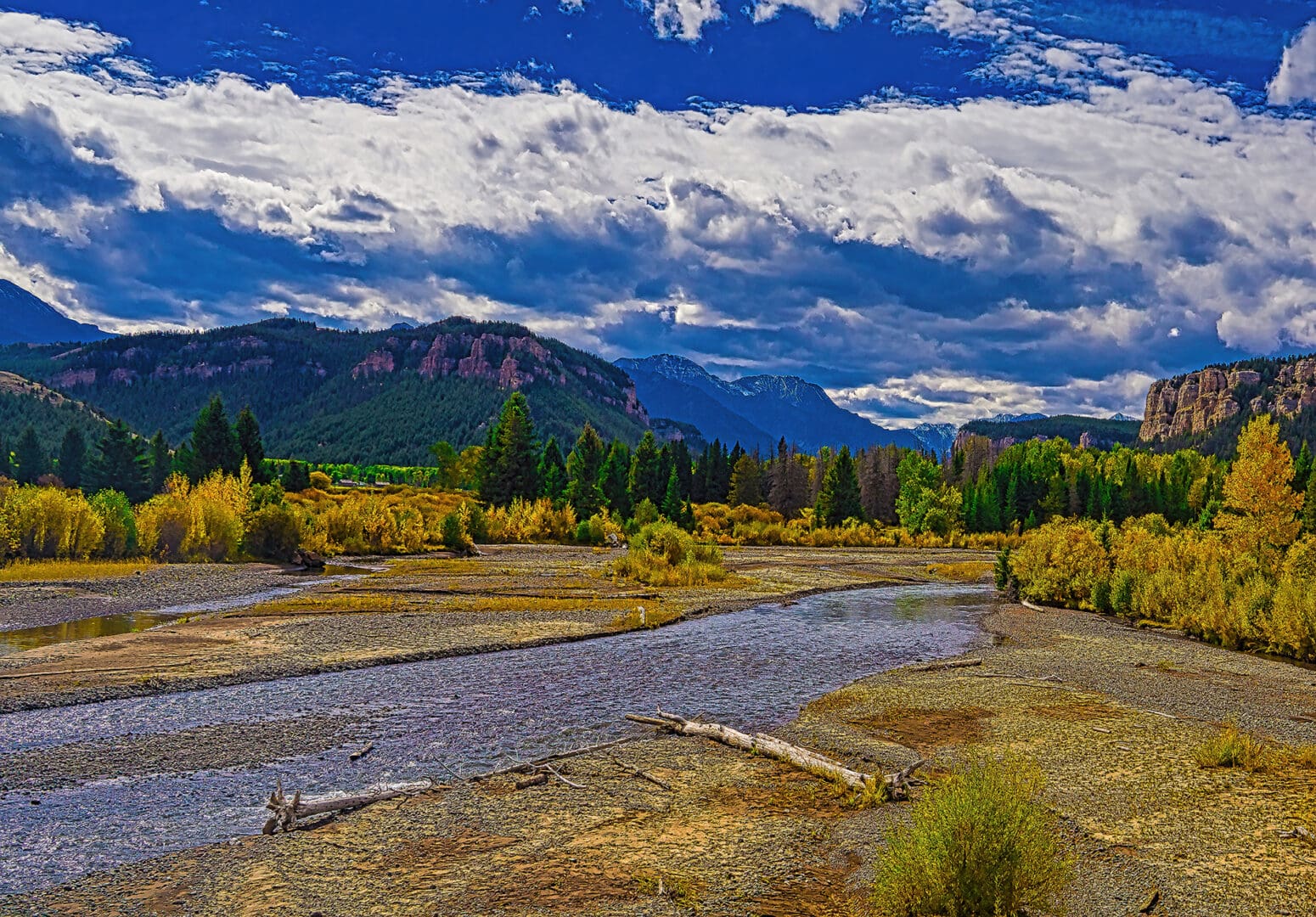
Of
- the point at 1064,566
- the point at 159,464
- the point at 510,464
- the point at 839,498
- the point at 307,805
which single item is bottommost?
the point at 307,805

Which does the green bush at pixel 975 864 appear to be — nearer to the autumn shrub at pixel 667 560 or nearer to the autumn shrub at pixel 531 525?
the autumn shrub at pixel 667 560

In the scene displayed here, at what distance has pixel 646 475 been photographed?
111312 millimetres

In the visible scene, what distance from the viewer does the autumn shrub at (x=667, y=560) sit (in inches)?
1919

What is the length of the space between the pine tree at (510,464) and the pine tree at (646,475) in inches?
502

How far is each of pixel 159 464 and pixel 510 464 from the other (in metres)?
35.3

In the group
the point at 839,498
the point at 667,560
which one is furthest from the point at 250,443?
the point at 839,498

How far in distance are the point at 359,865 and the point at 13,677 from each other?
14.6m

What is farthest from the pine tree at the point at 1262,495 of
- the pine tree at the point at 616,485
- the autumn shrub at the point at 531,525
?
the pine tree at the point at 616,485

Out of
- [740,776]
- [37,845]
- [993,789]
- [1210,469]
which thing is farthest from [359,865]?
[1210,469]

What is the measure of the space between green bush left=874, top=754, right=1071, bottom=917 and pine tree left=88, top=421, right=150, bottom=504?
88.0 metres

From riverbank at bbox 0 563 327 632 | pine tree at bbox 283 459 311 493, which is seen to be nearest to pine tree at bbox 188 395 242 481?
pine tree at bbox 283 459 311 493

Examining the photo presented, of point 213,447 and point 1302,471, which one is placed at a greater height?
point 1302,471

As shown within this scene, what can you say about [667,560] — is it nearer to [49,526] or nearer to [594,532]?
[49,526]

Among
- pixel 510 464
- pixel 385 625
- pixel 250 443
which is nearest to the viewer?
pixel 385 625
